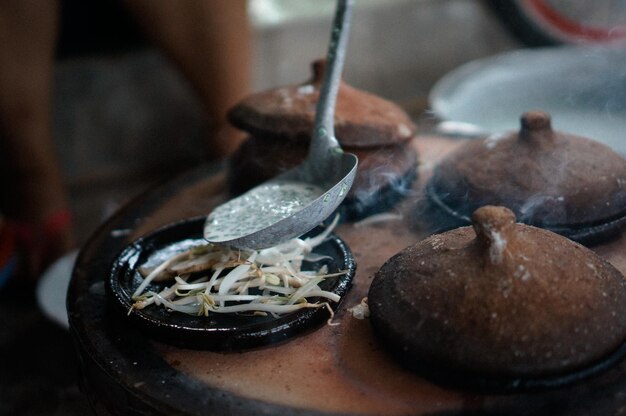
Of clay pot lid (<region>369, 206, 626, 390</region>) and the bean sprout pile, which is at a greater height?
clay pot lid (<region>369, 206, 626, 390</region>)

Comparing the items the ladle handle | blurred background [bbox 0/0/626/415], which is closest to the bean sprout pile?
the ladle handle

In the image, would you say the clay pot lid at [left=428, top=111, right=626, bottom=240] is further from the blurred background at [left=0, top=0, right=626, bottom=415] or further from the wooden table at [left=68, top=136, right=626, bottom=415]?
the blurred background at [left=0, top=0, right=626, bottom=415]

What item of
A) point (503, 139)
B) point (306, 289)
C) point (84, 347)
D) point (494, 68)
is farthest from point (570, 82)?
point (84, 347)

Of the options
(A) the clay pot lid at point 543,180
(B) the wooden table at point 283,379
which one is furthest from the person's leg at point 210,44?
(B) the wooden table at point 283,379

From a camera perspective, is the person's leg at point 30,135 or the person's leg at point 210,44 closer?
the person's leg at point 30,135

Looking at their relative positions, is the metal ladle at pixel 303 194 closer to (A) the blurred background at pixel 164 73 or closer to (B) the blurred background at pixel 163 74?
(A) the blurred background at pixel 164 73

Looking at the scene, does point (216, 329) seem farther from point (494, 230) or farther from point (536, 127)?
point (536, 127)

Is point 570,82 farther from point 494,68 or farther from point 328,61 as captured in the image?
point 328,61

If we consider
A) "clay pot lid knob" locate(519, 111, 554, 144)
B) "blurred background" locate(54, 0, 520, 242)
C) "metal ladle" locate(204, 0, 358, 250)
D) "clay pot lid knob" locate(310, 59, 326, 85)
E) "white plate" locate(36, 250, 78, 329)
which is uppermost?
"clay pot lid knob" locate(310, 59, 326, 85)
